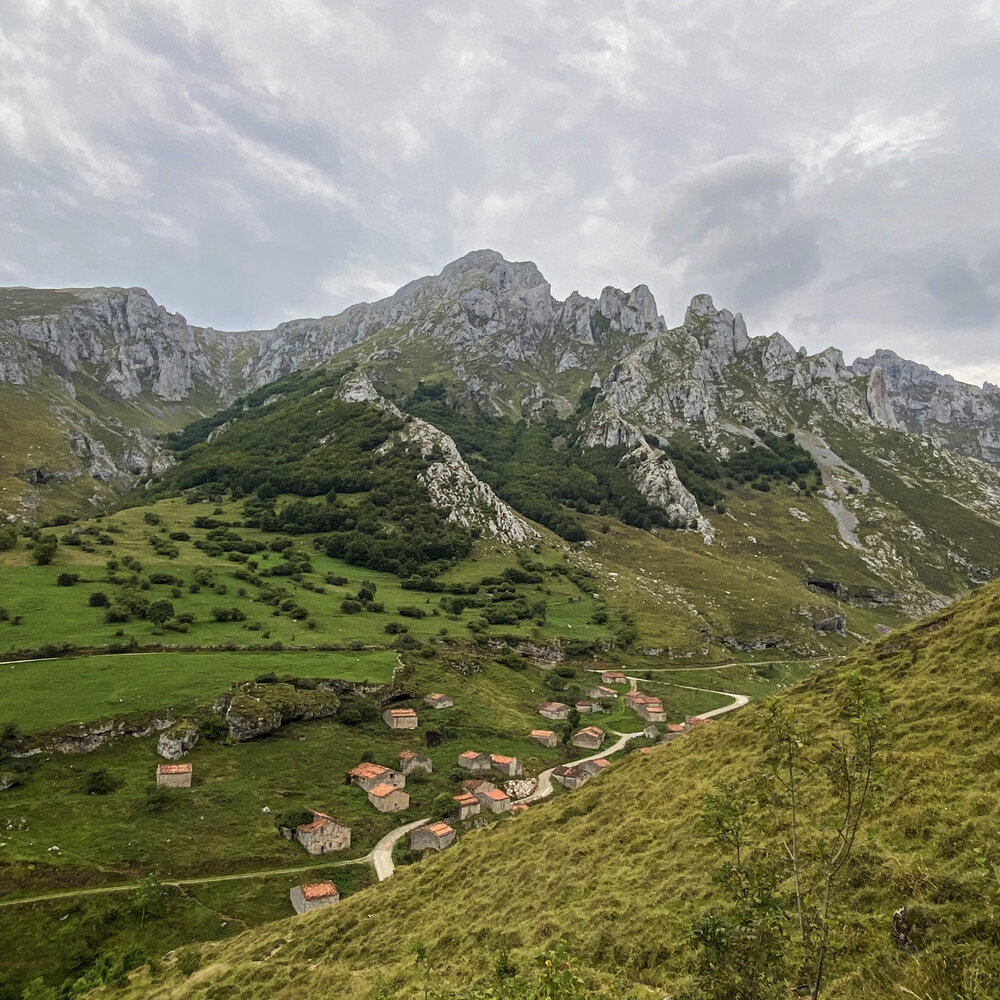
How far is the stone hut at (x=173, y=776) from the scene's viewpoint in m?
58.6

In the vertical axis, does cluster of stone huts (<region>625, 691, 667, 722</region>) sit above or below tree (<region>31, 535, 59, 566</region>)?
below

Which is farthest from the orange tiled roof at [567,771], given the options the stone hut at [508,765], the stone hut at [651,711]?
the stone hut at [651,711]

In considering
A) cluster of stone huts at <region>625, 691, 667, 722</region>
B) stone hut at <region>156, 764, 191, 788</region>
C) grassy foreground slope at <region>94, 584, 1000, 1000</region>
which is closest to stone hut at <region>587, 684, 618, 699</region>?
cluster of stone huts at <region>625, 691, 667, 722</region>

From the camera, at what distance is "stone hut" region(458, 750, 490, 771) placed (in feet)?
238

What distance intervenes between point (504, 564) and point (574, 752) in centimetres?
8031

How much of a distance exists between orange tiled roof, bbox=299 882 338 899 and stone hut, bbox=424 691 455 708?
38.1 metres

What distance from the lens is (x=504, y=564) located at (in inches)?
6230

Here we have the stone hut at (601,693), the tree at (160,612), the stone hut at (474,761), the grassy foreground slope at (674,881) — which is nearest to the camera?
the grassy foreground slope at (674,881)

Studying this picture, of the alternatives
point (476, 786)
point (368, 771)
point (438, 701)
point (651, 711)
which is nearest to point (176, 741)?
point (368, 771)

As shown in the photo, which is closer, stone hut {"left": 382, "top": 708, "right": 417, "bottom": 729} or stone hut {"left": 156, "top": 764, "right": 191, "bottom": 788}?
A: stone hut {"left": 156, "top": 764, "right": 191, "bottom": 788}

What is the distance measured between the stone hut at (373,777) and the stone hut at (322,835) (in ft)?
29.7

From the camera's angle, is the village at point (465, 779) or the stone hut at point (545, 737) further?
the stone hut at point (545, 737)

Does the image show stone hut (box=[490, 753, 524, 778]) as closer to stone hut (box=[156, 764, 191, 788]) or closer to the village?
the village

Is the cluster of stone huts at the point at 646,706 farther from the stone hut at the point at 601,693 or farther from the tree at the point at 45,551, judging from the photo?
the tree at the point at 45,551
